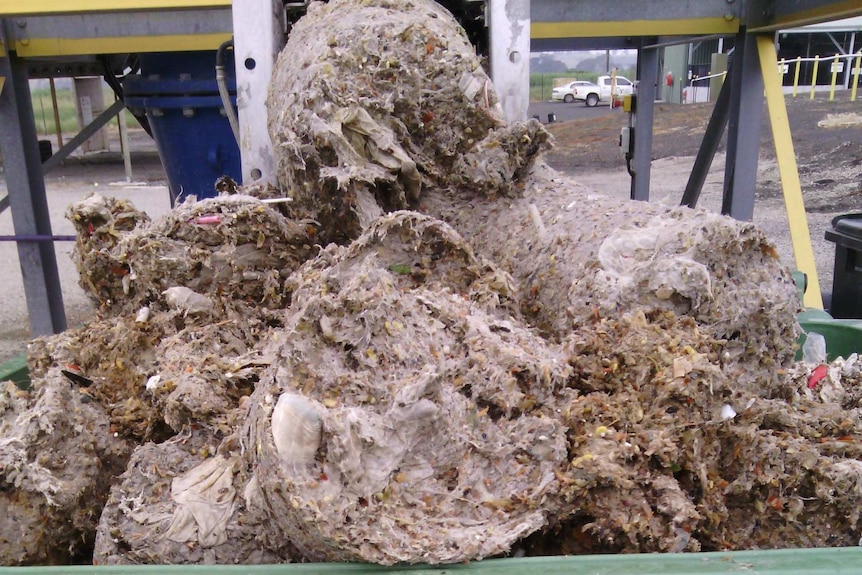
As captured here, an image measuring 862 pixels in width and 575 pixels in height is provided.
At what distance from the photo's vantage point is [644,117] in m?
4.59

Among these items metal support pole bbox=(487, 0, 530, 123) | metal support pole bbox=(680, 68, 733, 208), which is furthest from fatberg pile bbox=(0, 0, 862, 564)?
metal support pole bbox=(680, 68, 733, 208)

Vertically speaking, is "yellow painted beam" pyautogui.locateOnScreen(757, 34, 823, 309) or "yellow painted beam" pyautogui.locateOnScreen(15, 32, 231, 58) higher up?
"yellow painted beam" pyautogui.locateOnScreen(15, 32, 231, 58)

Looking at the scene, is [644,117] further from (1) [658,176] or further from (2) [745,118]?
(1) [658,176]

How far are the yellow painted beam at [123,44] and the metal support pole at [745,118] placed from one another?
2360mm

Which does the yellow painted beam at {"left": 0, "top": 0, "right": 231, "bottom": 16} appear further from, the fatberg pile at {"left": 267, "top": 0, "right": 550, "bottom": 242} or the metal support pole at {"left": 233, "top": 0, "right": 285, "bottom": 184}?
the fatberg pile at {"left": 267, "top": 0, "right": 550, "bottom": 242}

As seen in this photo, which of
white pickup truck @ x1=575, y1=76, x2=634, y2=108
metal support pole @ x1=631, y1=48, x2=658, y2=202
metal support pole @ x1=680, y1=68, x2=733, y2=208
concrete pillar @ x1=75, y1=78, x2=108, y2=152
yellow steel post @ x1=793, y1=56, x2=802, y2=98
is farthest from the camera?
white pickup truck @ x1=575, y1=76, x2=634, y2=108

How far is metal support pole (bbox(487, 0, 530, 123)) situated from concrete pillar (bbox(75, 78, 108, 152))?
11.6 meters

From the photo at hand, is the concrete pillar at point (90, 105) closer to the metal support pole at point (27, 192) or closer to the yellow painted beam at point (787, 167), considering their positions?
the metal support pole at point (27, 192)

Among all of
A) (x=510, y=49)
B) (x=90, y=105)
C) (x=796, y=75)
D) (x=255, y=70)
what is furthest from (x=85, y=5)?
(x=796, y=75)

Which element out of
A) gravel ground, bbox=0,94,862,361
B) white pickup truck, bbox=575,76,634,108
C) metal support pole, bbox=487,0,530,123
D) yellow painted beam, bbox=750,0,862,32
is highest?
white pickup truck, bbox=575,76,634,108

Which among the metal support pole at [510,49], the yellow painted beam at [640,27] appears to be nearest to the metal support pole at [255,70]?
the metal support pole at [510,49]

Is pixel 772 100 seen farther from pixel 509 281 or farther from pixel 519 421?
pixel 519 421

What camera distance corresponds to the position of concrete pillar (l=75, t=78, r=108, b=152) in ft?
44.7

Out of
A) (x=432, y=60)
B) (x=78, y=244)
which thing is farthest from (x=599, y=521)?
(x=78, y=244)
